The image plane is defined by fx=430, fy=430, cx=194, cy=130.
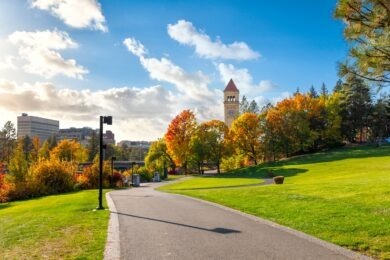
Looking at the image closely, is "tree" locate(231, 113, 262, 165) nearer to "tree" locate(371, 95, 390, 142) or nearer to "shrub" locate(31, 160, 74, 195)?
"tree" locate(371, 95, 390, 142)

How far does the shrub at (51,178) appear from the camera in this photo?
1463 inches

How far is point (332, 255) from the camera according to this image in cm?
832

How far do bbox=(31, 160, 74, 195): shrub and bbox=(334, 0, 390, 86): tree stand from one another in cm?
3169

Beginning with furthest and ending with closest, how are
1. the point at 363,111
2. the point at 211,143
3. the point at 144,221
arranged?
the point at 363,111
the point at 211,143
the point at 144,221

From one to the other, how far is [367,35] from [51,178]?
32.4m

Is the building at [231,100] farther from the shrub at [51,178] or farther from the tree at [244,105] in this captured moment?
the shrub at [51,178]

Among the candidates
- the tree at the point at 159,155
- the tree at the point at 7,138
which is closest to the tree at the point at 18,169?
the tree at the point at 159,155

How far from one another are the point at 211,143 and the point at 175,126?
7.39 meters

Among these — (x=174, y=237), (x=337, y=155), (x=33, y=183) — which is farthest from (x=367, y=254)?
(x=337, y=155)

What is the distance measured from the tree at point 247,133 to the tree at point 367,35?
207 ft

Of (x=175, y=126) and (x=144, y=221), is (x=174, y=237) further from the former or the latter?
(x=175, y=126)

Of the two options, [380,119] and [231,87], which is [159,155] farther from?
[231,87]

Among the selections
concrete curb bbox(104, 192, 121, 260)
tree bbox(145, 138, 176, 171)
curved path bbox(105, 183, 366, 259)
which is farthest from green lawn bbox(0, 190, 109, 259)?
tree bbox(145, 138, 176, 171)

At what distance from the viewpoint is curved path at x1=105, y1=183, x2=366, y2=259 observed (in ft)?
27.9
